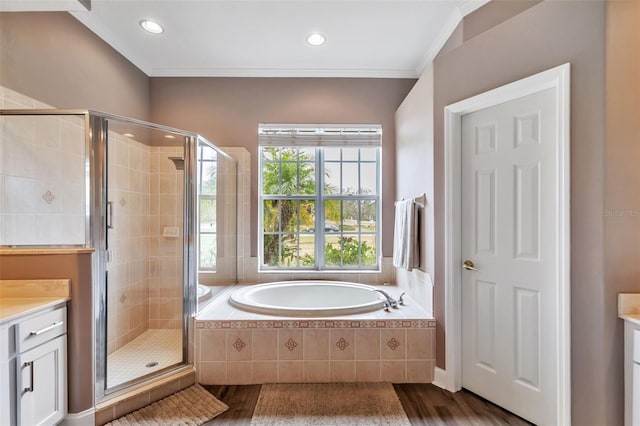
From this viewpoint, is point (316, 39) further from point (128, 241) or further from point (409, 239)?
point (128, 241)

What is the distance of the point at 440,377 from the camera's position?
1.92 meters

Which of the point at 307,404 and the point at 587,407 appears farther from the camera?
the point at 307,404

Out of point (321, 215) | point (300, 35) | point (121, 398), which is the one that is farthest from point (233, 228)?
point (300, 35)

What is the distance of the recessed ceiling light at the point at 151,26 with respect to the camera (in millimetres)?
2141

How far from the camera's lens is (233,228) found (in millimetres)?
2797

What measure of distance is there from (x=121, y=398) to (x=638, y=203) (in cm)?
289

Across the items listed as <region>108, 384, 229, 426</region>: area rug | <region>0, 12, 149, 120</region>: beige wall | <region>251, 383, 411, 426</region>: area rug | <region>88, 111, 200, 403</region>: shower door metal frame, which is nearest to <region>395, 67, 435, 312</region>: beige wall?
<region>251, 383, 411, 426</region>: area rug

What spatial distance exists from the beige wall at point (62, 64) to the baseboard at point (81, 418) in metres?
1.87

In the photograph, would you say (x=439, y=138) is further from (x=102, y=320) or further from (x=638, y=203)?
(x=102, y=320)

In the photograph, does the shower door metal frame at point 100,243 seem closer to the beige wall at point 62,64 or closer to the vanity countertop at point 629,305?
the beige wall at point 62,64

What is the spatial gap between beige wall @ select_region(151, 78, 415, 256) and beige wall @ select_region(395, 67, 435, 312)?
0.34 meters

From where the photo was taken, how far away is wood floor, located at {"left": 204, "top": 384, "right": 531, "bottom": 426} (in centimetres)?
161

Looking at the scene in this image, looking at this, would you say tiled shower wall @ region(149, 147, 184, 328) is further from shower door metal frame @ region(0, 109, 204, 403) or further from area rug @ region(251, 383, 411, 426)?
area rug @ region(251, 383, 411, 426)

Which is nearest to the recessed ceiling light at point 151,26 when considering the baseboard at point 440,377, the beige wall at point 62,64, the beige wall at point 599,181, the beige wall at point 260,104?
the beige wall at point 62,64
